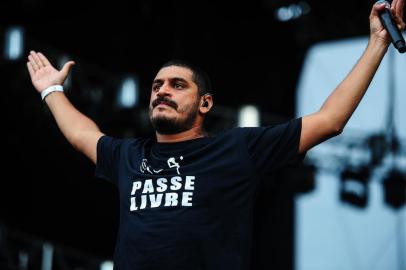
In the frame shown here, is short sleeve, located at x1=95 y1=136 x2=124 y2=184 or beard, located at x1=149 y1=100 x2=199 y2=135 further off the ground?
beard, located at x1=149 y1=100 x2=199 y2=135

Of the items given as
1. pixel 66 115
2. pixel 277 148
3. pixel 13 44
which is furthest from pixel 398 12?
pixel 13 44

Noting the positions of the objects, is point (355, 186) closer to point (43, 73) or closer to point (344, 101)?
point (43, 73)

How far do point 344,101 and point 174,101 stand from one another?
0.49 meters

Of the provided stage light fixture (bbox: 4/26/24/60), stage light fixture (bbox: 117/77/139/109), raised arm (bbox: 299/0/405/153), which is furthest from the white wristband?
stage light fixture (bbox: 117/77/139/109)

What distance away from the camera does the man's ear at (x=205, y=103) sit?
79.3 inches

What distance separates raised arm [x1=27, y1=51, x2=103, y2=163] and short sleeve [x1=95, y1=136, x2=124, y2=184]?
0.03 meters

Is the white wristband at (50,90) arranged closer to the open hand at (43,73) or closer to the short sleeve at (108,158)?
the open hand at (43,73)

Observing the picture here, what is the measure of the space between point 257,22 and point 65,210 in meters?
3.42

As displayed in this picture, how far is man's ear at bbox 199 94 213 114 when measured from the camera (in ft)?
6.61

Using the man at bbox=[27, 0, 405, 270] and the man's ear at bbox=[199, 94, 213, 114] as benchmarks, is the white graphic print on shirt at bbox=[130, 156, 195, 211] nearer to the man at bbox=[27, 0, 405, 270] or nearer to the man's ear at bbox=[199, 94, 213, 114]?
the man at bbox=[27, 0, 405, 270]

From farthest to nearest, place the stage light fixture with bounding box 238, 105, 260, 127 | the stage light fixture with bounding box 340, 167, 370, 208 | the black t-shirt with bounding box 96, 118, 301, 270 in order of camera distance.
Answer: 1. the stage light fixture with bounding box 340, 167, 370, 208
2. the stage light fixture with bounding box 238, 105, 260, 127
3. the black t-shirt with bounding box 96, 118, 301, 270

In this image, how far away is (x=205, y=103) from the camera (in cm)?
204

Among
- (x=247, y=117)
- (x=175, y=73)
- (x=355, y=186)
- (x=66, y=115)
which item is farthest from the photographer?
(x=355, y=186)

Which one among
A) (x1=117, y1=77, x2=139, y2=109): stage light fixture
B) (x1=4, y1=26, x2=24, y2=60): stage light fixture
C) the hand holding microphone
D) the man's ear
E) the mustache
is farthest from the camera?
(x1=117, y1=77, x2=139, y2=109): stage light fixture
